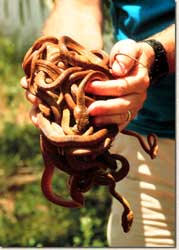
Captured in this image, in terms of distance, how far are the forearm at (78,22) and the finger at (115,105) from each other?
0.32m

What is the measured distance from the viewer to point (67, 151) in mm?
1302

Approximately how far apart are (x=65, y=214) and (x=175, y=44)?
1373 mm

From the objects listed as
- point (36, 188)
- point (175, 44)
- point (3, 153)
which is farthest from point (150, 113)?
point (3, 153)

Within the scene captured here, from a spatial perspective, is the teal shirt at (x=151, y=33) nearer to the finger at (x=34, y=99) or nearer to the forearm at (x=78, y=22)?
the forearm at (x=78, y=22)

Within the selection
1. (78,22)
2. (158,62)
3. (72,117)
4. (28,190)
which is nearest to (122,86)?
(72,117)

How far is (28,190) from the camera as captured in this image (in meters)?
3.03

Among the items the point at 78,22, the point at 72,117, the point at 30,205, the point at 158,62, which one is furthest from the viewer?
the point at 30,205

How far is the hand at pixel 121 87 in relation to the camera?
134 centimetres

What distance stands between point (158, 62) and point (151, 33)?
313 mm

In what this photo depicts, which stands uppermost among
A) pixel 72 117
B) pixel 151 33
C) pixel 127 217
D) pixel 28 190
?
pixel 72 117

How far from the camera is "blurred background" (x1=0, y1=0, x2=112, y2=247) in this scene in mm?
2748

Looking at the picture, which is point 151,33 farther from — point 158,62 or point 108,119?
point 108,119

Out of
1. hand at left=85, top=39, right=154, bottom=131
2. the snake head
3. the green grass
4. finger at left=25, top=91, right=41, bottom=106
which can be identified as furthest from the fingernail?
the green grass

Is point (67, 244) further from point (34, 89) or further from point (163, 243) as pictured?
point (34, 89)
